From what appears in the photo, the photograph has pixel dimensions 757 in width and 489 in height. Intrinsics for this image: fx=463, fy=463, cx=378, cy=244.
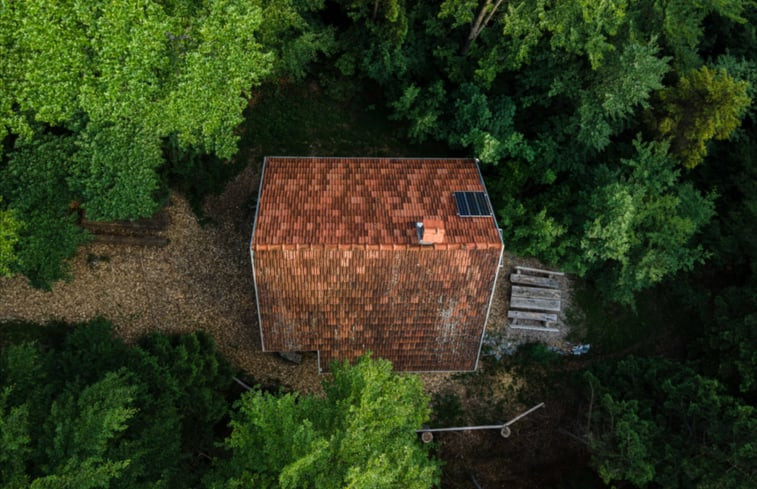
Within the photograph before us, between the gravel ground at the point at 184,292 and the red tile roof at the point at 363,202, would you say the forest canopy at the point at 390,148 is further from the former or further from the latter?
the red tile roof at the point at 363,202

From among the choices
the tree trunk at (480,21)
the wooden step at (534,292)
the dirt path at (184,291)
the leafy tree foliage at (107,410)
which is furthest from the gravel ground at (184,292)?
the tree trunk at (480,21)

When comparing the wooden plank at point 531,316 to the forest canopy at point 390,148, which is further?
the wooden plank at point 531,316

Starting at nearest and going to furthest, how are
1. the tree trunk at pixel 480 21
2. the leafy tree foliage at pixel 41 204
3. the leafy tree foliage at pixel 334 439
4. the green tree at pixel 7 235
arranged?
the leafy tree foliage at pixel 334 439
the green tree at pixel 7 235
the leafy tree foliage at pixel 41 204
the tree trunk at pixel 480 21

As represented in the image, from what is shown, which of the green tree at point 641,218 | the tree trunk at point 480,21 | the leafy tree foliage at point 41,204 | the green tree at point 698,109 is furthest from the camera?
the tree trunk at point 480,21

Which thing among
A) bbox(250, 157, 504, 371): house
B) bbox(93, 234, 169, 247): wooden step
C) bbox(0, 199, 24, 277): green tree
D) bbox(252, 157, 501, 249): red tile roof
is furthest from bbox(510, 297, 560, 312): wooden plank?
bbox(0, 199, 24, 277): green tree

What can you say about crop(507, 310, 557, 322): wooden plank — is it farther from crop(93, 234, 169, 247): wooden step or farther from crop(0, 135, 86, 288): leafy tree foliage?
crop(0, 135, 86, 288): leafy tree foliage

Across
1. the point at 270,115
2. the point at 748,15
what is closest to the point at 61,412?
the point at 270,115
